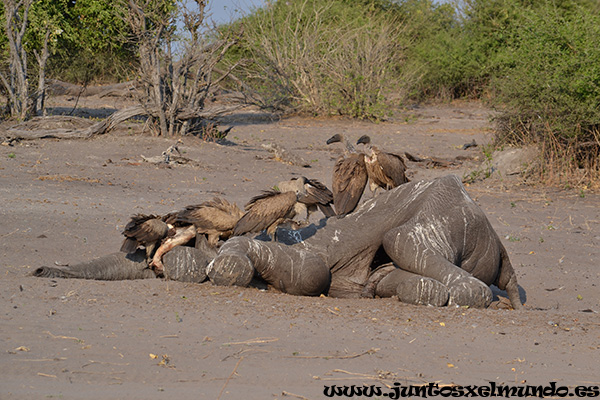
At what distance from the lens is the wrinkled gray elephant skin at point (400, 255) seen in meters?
5.38

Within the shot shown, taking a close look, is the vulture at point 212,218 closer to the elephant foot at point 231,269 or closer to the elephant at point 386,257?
the elephant at point 386,257

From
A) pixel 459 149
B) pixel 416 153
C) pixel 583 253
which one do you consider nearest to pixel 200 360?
pixel 583 253

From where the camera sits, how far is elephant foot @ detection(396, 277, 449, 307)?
532 centimetres

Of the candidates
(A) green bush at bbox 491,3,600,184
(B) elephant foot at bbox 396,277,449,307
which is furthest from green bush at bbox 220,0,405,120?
(B) elephant foot at bbox 396,277,449,307

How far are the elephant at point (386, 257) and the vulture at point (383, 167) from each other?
12 cm

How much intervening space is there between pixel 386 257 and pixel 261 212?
134 cm

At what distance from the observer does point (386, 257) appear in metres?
6.29

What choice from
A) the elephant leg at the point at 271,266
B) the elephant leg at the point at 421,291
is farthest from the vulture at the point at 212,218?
the elephant leg at the point at 421,291

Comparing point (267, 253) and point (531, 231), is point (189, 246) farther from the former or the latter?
point (531, 231)

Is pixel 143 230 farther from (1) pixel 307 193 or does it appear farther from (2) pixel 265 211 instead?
(1) pixel 307 193

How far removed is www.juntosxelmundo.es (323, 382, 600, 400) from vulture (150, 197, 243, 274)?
245 cm

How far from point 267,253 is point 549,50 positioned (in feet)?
29.7

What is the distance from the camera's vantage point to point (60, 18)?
16234 millimetres

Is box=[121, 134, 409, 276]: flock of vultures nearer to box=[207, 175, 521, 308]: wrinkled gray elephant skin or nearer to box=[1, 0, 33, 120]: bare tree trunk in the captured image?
box=[207, 175, 521, 308]: wrinkled gray elephant skin
